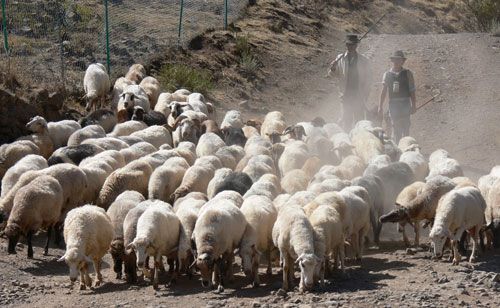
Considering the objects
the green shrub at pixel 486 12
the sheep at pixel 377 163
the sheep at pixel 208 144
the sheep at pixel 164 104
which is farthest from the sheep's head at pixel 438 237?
the green shrub at pixel 486 12

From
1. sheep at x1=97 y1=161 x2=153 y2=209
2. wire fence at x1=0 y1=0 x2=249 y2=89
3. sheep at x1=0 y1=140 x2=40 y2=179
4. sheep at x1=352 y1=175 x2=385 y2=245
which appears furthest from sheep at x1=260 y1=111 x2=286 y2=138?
sheep at x1=0 y1=140 x2=40 y2=179

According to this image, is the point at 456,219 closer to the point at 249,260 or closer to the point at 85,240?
the point at 249,260

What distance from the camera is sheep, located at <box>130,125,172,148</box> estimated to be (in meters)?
17.1

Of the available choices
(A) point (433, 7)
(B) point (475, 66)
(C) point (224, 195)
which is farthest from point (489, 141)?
(A) point (433, 7)

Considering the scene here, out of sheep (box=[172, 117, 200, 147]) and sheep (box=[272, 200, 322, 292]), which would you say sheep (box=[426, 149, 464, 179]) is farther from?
sheep (box=[172, 117, 200, 147])

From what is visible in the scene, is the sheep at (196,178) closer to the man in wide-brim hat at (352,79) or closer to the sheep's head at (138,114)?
the sheep's head at (138,114)

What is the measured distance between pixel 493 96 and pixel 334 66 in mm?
6200

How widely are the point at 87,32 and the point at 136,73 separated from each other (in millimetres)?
2335

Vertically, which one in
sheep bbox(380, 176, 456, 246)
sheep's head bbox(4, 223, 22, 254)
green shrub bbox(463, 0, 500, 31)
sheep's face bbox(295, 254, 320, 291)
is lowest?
sheep's face bbox(295, 254, 320, 291)

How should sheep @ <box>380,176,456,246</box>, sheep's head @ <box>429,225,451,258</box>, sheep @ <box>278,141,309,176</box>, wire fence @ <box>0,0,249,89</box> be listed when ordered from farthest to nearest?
wire fence @ <box>0,0,249,89</box>, sheep @ <box>278,141,309,176</box>, sheep @ <box>380,176,456,246</box>, sheep's head @ <box>429,225,451,258</box>

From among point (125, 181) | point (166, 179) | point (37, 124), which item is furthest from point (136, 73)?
point (125, 181)

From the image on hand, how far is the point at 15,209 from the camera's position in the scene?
41.0 ft

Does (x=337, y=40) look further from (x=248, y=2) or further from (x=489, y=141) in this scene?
(x=489, y=141)

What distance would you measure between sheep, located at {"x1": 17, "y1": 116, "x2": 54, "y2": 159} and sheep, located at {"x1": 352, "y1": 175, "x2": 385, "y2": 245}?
20.0ft
